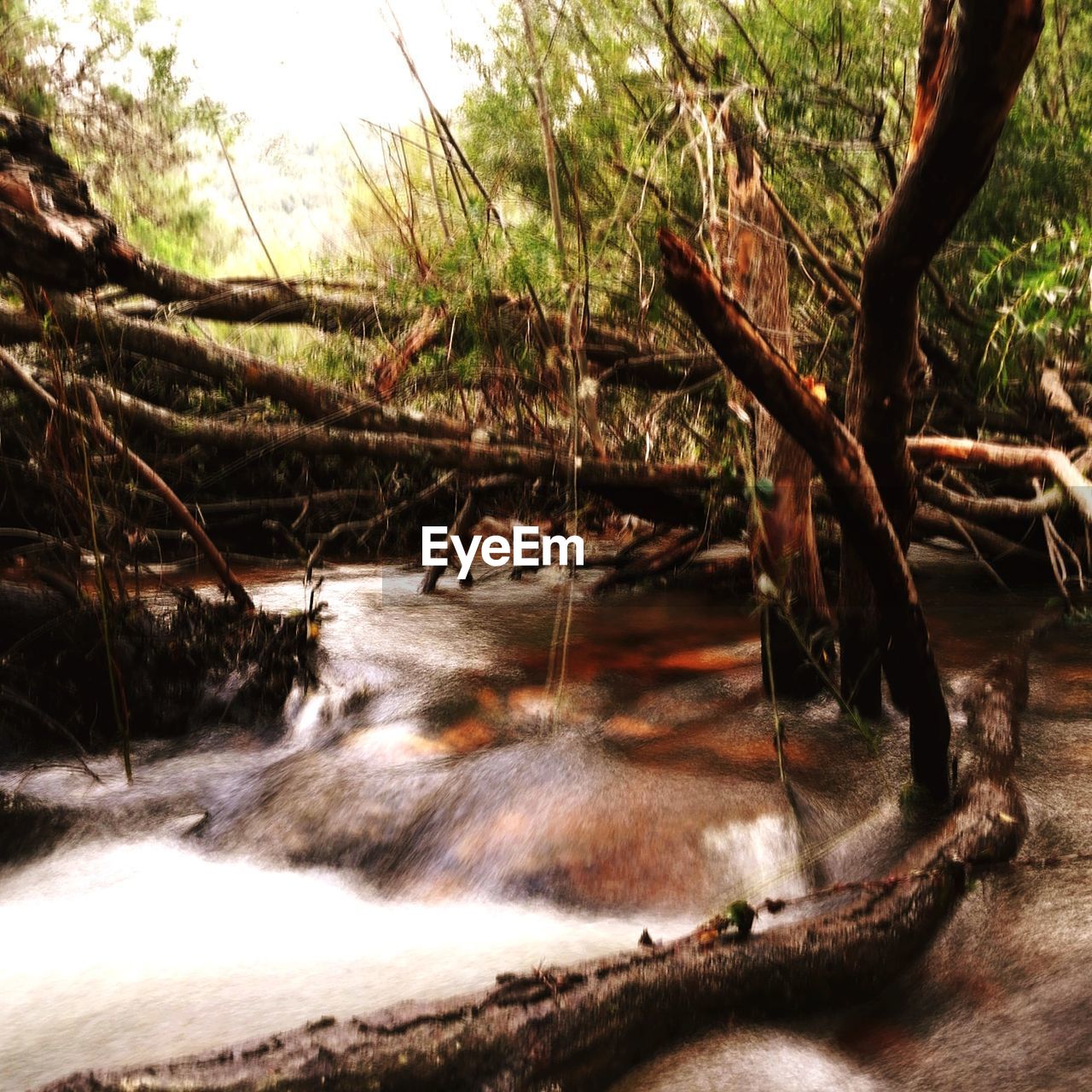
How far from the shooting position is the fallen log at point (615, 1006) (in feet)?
6.40

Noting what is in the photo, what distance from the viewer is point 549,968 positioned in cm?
228

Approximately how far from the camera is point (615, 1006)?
7.36 ft

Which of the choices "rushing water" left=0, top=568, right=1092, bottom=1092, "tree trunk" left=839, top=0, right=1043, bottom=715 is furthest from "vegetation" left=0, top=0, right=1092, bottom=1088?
"rushing water" left=0, top=568, right=1092, bottom=1092

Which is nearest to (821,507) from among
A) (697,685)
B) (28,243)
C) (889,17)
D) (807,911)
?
(697,685)

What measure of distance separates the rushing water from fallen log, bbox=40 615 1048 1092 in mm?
75

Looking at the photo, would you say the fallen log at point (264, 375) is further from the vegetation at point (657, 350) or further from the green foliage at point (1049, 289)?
the green foliage at point (1049, 289)

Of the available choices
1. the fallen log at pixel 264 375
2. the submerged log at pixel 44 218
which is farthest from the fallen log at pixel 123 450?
the submerged log at pixel 44 218

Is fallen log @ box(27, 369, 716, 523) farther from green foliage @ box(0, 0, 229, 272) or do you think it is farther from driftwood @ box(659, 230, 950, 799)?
green foliage @ box(0, 0, 229, 272)

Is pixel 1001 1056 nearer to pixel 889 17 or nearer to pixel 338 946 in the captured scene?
pixel 338 946

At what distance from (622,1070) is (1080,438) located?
11.8 feet

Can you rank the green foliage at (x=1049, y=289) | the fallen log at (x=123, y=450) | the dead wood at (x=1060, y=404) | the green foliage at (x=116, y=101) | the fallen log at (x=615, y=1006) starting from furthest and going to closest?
the green foliage at (x=116, y=101)
the dead wood at (x=1060, y=404)
the fallen log at (x=123, y=450)
the green foliage at (x=1049, y=289)
the fallen log at (x=615, y=1006)

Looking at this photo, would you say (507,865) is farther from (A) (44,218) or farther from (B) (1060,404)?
(B) (1060,404)

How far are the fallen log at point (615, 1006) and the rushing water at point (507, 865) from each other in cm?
7

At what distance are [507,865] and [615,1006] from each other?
3.83 ft
